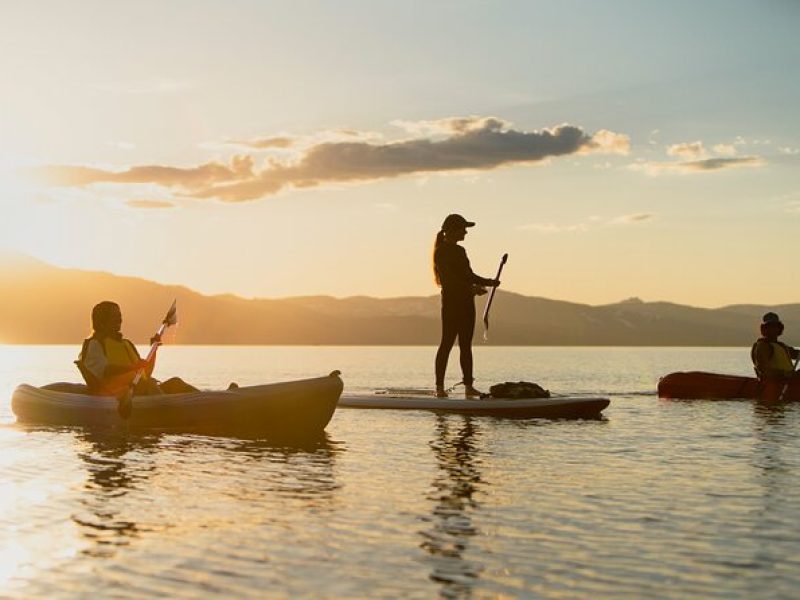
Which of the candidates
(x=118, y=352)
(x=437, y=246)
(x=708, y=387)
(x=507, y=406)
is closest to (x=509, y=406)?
(x=507, y=406)

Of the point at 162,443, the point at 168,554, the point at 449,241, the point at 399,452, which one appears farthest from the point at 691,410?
the point at 168,554

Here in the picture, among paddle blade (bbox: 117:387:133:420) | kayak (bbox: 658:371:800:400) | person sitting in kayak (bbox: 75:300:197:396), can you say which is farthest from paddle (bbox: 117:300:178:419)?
kayak (bbox: 658:371:800:400)

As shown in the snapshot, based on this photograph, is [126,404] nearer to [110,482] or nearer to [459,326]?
[110,482]

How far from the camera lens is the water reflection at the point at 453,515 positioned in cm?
837

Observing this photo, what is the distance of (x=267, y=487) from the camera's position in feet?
42.5

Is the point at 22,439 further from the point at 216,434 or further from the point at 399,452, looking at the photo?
the point at 399,452

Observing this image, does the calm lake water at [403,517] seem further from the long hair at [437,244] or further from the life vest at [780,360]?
the life vest at [780,360]

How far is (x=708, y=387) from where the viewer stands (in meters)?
31.1

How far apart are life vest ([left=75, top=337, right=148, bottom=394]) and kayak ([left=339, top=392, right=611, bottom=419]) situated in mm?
5919

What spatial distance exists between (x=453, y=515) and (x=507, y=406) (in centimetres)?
1150

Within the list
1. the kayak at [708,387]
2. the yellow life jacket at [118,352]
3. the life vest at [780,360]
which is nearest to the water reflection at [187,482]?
the yellow life jacket at [118,352]

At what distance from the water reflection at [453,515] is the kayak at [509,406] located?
323 cm

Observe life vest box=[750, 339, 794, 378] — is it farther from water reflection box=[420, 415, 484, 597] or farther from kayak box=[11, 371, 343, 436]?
kayak box=[11, 371, 343, 436]

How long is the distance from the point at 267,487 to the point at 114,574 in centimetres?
462
